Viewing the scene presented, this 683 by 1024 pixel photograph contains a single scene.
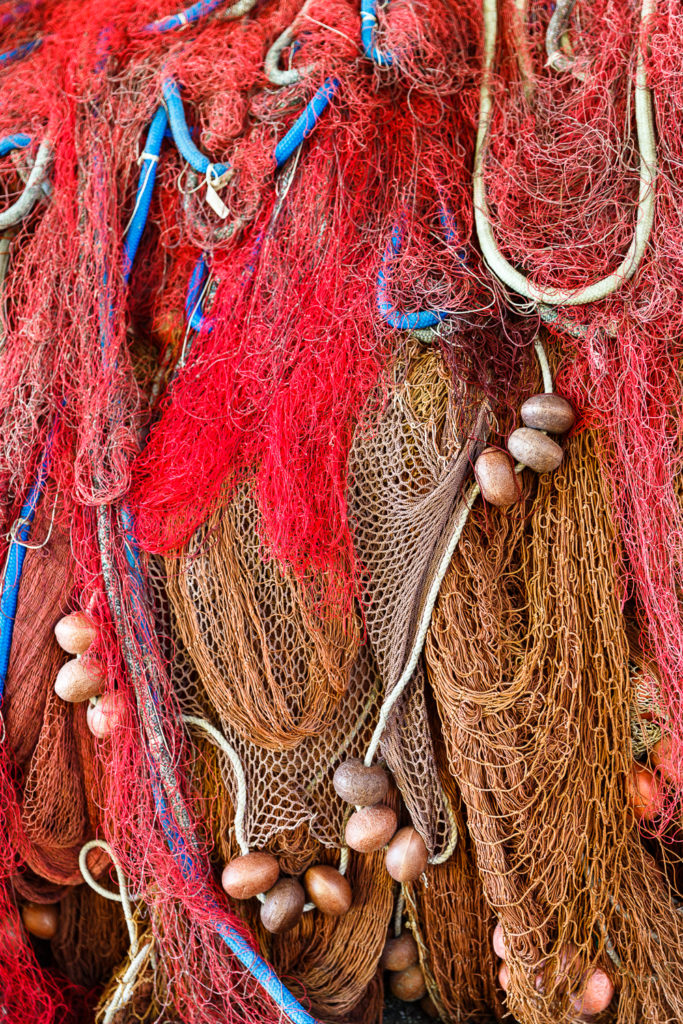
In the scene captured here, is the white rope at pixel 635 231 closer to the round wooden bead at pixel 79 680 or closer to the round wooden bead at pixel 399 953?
the round wooden bead at pixel 79 680

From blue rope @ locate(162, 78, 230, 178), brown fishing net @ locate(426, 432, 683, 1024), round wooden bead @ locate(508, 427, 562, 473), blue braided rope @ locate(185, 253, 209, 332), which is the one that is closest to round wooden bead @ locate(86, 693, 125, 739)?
brown fishing net @ locate(426, 432, 683, 1024)

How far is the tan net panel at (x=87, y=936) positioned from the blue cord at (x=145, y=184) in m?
1.07

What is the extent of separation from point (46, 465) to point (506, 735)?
0.80m

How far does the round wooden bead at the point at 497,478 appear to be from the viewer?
1152mm

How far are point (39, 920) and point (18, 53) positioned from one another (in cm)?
156

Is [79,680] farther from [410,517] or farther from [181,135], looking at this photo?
[181,135]

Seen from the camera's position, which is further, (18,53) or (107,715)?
(18,53)

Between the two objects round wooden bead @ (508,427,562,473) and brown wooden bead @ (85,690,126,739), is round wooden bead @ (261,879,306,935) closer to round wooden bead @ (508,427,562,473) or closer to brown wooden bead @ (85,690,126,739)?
brown wooden bead @ (85,690,126,739)

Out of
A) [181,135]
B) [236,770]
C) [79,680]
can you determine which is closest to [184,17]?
[181,135]

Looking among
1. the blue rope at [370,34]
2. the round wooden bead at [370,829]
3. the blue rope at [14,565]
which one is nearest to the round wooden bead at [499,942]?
the round wooden bead at [370,829]

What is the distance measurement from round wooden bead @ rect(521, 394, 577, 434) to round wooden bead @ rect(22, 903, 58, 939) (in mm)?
1149

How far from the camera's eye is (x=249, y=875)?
1201 mm

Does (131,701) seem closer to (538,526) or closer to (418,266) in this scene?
(538,526)

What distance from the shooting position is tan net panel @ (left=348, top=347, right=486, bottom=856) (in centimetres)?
121
